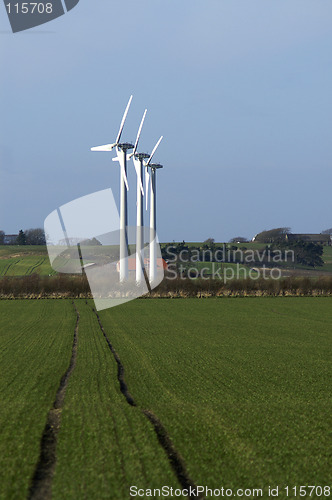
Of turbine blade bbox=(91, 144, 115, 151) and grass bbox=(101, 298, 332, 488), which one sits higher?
turbine blade bbox=(91, 144, 115, 151)

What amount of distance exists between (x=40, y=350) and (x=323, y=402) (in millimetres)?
12156

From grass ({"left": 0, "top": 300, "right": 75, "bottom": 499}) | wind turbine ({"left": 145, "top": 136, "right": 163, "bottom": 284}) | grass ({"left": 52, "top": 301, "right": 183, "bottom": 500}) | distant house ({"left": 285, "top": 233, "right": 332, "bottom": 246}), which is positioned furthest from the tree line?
grass ({"left": 52, "top": 301, "right": 183, "bottom": 500})

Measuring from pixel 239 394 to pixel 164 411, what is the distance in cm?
262

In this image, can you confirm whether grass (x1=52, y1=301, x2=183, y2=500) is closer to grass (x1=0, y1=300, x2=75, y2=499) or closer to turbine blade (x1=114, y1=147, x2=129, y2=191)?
grass (x1=0, y1=300, x2=75, y2=499)

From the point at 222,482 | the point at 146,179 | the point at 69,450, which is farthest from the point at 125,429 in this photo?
the point at 146,179

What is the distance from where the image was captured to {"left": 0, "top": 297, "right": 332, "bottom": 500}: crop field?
755 centimetres

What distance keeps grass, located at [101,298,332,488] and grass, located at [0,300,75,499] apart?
92.7 inches

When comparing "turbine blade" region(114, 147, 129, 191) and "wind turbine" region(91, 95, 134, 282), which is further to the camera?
"turbine blade" region(114, 147, 129, 191)

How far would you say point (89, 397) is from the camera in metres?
12.3

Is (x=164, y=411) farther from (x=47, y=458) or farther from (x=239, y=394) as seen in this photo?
(x=47, y=458)

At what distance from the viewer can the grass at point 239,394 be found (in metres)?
8.05

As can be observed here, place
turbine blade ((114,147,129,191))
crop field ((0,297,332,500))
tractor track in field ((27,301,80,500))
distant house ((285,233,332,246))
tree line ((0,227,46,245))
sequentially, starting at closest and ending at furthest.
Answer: tractor track in field ((27,301,80,500)) < crop field ((0,297,332,500)) < turbine blade ((114,147,129,191)) < tree line ((0,227,46,245)) < distant house ((285,233,332,246))

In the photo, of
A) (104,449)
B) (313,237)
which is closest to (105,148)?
(104,449)

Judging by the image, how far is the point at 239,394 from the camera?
12.8 m
